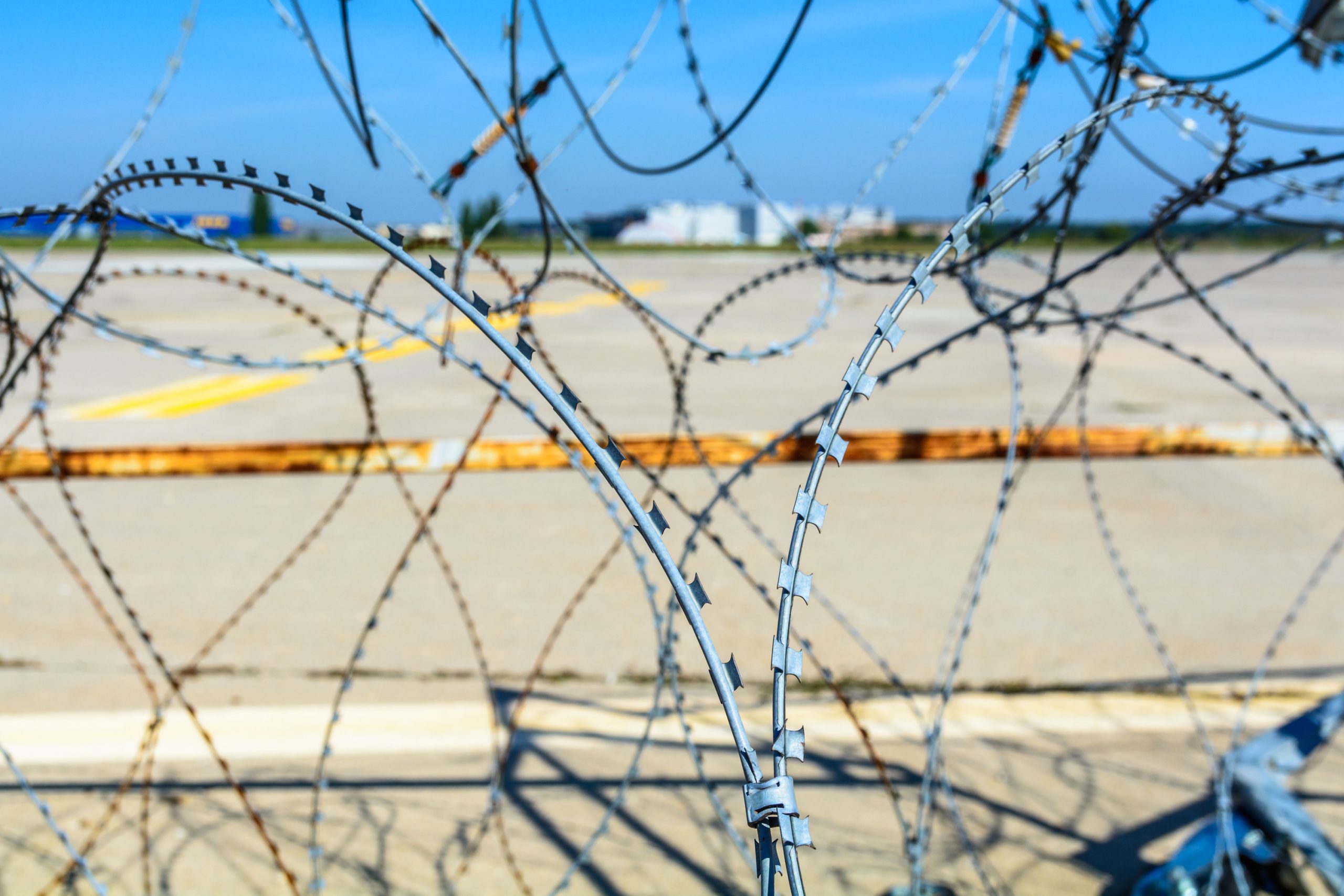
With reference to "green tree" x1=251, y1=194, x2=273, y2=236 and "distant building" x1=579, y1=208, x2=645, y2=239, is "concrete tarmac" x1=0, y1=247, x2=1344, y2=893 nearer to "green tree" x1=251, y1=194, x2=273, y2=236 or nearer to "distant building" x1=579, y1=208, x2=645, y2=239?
"green tree" x1=251, y1=194, x2=273, y2=236

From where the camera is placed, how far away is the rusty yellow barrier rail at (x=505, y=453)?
2.61m

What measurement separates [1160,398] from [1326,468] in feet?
9.26

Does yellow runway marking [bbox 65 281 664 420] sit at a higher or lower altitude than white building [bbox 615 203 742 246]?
lower

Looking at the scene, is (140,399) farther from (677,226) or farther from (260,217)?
(677,226)

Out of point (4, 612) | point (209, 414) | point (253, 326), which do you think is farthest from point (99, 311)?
point (4, 612)

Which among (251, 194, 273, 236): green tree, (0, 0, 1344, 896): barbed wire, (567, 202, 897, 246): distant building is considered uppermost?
(567, 202, 897, 246): distant building

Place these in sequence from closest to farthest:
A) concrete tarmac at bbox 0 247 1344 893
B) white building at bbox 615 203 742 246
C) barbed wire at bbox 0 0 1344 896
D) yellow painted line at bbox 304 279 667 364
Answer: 1. barbed wire at bbox 0 0 1344 896
2. concrete tarmac at bbox 0 247 1344 893
3. yellow painted line at bbox 304 279 667 364
4. white building at bbox 615 203 742 246

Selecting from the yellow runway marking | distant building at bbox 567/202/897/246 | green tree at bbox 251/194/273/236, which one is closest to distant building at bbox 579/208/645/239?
distant building at bbox 567/202/897/246

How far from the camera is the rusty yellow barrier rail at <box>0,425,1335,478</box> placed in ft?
8.55

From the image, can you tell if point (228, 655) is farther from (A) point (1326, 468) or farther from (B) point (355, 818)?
(A) point (1326, 468)

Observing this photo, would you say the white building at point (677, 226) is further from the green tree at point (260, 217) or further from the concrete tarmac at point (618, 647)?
the concrete tarmac at point (618, 647)

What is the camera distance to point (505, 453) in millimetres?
2689

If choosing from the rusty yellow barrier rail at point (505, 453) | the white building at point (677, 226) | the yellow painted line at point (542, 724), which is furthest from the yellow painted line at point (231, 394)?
the white building at point (677, 226)

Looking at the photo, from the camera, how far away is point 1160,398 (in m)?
9.85
